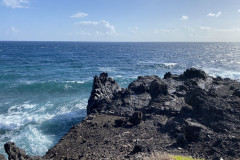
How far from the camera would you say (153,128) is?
19.7m

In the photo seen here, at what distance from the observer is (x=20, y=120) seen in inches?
1083

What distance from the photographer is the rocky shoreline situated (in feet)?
50.5

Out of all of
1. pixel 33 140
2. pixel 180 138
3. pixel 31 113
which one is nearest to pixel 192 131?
pixel 180 138

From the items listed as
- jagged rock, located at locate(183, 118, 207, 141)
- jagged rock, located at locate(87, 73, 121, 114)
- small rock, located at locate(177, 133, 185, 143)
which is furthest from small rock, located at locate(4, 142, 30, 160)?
jagged rock, located at locate(87, 73, 121, 114)

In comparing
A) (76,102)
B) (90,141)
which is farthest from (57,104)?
(90,141)

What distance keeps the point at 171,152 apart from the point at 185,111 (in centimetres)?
796

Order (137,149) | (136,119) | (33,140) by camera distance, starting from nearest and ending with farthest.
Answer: (137,149), (136,119), (33,140)

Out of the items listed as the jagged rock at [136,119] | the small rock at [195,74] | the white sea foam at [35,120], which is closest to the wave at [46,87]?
the white sea foam at [35,120]

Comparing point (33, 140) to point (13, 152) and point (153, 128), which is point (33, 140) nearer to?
point (13, 152)

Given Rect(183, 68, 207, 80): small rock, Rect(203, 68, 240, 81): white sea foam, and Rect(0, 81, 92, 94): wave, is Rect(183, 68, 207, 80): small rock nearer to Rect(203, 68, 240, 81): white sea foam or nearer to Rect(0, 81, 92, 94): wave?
Rect(203, 68, 240, 81): white sea foam

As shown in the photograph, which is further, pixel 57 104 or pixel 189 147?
pixel 57 104

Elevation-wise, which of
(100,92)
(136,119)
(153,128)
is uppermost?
(100,92)

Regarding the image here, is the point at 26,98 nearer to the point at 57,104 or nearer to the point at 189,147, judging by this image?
the point at 57,104

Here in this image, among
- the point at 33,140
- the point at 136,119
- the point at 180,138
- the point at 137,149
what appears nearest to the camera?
the point at 137,149
